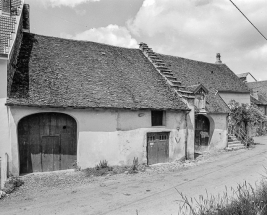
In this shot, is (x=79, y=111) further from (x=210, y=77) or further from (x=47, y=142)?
(x=210, y=77)

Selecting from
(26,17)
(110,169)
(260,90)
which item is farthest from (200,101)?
(260,90)

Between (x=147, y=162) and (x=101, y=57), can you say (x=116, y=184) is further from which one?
(x=101, y=57)

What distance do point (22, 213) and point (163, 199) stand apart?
16.6ft

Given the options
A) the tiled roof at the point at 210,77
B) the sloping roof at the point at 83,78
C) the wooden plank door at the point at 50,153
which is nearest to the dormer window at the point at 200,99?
the tiled roof at the point at 210,77

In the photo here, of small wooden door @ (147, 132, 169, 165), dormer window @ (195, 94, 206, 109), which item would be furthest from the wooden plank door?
dormer window @ (195, 94, 206, 109)

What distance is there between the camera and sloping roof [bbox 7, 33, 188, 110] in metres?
12.4

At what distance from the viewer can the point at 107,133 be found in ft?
44.2

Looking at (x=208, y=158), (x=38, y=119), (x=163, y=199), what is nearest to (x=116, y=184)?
(x=163, y=199)

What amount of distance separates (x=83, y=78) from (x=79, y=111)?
2798 millimetres

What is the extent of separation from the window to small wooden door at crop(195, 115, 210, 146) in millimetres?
5322

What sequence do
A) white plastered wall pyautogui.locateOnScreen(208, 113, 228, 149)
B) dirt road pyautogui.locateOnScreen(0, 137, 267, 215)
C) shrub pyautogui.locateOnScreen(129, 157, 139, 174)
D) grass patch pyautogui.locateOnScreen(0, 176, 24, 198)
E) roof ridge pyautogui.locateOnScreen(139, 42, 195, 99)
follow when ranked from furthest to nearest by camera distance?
white plastered wall pyautogui.locateOnScreen(208, 113, 228, 149)
roof ridge pyautogui.locateOnScreen(139, 42, 195, 99)
shrub pyautogui.locateOnScreen(129, 157, 139, 174)
grass patch pyautogui.locateOnScreen(0, 176, 24, 198)
dirt road pyautogui.locateOnScreen(0, 137, 267, 215)

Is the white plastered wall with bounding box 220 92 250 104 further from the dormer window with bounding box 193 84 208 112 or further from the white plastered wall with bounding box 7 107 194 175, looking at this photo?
the white plastered wall with bounding box 7 107 194 175

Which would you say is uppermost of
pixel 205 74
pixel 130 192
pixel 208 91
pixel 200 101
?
pixel 205 74

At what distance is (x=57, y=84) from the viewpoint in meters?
13.3
